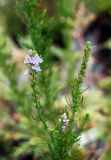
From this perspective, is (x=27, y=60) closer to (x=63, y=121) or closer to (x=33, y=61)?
(x=33, y=61)

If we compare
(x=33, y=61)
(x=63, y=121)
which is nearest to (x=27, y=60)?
(x=33, y=61)

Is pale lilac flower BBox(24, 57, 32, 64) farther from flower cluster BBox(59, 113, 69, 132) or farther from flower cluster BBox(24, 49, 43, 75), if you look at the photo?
flower cluster BBox(59, 113, 69, 132)

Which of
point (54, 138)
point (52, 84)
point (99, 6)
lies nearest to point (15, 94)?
point (52, 84)

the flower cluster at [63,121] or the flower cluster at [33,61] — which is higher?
the flower cluster at [33,61]

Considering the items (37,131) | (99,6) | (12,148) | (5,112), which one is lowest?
(37,131)

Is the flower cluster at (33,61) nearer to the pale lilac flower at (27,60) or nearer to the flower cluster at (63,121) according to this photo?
the pale lilac flower at (27,60)

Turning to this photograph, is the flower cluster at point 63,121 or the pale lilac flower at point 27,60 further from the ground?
the pale lilac flower at point 27,60

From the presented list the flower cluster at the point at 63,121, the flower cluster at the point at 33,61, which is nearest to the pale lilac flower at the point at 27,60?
the flower cluster at the point at 33,61

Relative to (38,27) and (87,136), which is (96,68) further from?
(38,27)

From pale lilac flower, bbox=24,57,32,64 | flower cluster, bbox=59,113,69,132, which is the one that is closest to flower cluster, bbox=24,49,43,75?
pale lilac flower, bbox=24,57,32,64

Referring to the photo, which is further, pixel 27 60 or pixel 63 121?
pixel 63 121

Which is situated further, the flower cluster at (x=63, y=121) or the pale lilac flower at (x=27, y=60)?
the flower cluster at (x=63, y=121)
